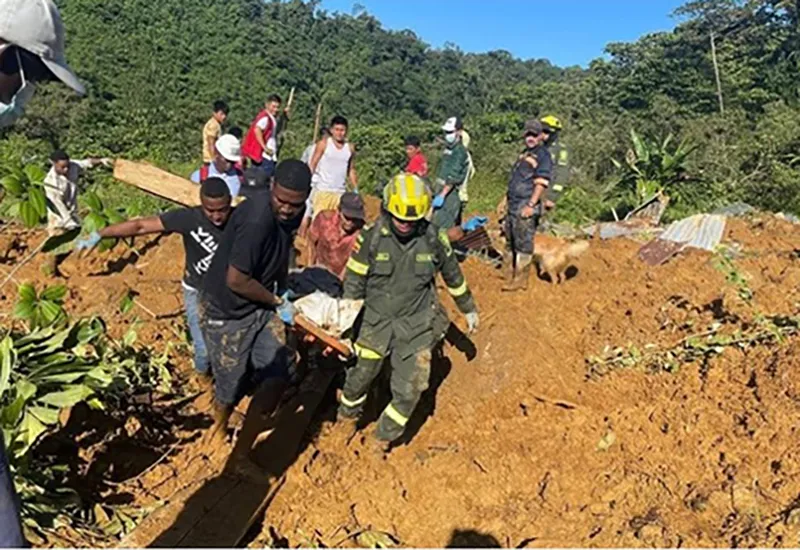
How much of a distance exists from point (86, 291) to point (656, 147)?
11196 millimetres

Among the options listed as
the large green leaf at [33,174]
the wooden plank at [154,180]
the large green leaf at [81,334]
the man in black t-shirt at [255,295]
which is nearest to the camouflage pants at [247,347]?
the man in black t-shirt at [255,295]

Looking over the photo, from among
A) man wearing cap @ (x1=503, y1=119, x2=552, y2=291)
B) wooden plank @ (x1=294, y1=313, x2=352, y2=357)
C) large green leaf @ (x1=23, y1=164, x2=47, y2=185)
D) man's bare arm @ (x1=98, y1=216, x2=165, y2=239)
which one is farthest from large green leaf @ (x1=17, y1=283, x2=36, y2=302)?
man wearing cap @ (x1=503, y1=119, x2=552, y2=291)

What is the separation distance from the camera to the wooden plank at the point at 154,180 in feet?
21.9

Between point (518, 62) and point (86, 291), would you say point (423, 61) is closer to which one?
point (518, 62)

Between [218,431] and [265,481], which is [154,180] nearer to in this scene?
[218,431]

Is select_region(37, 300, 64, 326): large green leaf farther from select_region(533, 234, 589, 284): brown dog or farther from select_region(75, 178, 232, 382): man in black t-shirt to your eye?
select_region(533, 234, 589, 284): brown dog

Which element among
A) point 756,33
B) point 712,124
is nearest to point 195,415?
point 712,124

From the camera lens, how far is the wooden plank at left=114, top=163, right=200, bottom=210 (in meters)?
6.68

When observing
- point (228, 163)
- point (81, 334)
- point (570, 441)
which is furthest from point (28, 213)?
point (228, 163)

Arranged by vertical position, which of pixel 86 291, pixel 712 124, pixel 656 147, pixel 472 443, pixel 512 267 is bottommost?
pixel 86 291

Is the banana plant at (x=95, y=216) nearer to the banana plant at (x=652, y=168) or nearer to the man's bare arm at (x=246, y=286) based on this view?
the man's bare arm at (x=246, y=286)

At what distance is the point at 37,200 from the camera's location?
330 centimetres

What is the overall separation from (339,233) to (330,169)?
237cm

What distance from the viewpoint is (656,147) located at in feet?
49.4
